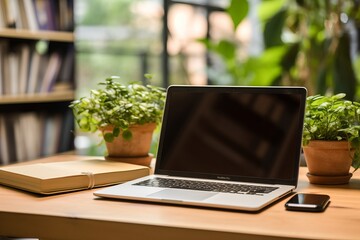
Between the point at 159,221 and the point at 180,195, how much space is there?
0.18 metres

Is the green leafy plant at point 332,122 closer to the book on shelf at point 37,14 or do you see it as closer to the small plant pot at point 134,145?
the small plant pot at point 134,145

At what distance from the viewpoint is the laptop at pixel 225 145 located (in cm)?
139

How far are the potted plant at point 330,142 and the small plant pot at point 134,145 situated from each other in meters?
0.45

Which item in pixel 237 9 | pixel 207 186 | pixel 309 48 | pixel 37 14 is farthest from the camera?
pixel 309 48

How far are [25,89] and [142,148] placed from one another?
187 cm

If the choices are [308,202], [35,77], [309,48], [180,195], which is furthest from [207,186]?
[309,48]

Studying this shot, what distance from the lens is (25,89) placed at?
347cm

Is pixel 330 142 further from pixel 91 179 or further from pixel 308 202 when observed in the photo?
pixel 91 179

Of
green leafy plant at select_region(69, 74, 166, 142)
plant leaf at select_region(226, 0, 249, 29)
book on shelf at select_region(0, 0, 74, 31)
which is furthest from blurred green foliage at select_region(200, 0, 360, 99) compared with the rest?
green leafy plant at select_region(69, 74, 166, 142)

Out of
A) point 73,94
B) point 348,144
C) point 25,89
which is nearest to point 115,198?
point 348,144

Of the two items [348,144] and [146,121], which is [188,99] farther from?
[348,144]

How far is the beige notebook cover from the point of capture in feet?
4.61

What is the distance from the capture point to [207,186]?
4.64 ft

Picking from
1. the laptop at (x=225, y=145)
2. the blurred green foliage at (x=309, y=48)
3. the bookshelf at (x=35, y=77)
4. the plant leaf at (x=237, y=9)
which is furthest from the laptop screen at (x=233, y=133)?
the bookshelf at (x=35, y=77)
